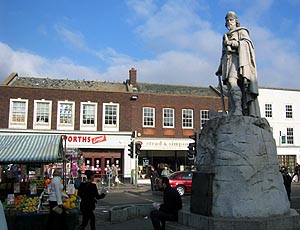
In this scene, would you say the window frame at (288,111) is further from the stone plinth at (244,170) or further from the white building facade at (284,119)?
the stone plinth at (244,170)

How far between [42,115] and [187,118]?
13.5 m

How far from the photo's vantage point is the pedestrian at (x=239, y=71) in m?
8.15

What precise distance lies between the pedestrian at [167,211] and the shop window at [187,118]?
25.2m

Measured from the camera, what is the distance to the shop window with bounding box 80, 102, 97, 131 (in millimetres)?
30622

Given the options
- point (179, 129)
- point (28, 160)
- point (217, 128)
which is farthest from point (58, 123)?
point (217, 128)

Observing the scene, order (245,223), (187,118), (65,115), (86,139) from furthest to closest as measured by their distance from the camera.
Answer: (187,118), (65,115), (86,139), (245,223)

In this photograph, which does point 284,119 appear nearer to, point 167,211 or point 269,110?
point 269,110

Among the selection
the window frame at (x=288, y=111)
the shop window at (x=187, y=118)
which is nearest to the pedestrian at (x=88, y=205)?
the shop window at (x=187, y=118)

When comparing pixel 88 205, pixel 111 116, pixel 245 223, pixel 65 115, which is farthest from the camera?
pixel 111 116

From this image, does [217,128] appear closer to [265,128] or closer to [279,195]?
[265,128]

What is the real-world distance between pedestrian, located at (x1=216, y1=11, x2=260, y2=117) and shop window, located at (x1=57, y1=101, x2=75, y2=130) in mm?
23566

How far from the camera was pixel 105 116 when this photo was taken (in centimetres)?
3117

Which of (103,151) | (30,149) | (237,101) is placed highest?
(237,101)

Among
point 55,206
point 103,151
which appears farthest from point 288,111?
point 55,206
